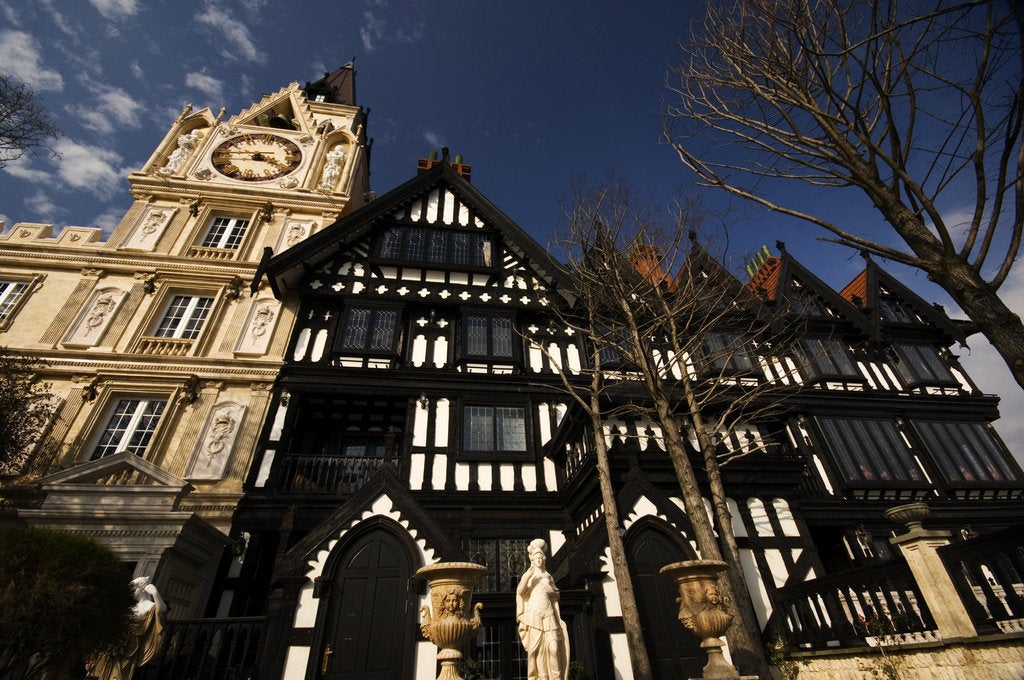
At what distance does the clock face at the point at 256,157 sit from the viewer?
789 inches

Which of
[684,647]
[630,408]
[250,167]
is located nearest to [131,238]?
[250,167]

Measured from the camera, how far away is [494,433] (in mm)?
13500

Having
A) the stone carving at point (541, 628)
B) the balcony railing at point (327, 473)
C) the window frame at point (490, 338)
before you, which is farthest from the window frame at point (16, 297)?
the stone carving at point (541, 628)

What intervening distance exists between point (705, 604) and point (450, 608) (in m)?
3.88

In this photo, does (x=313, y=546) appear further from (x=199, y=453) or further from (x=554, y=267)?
(x=554, y=267)

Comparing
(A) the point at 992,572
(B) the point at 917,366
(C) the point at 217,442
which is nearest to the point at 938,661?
(A) the point at 992,572

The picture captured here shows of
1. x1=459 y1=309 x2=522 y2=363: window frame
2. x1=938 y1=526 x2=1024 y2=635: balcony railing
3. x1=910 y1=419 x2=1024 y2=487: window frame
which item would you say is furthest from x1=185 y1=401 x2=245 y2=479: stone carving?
x1=910 y1=419 x2=1024 y2=487: window frame

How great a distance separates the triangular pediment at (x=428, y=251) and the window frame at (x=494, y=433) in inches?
169

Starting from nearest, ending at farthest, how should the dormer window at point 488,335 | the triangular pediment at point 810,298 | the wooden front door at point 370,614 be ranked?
the wooden front door at point 370,614 < the dormer window at point 488,335 < the triangular pediment at point 810,298

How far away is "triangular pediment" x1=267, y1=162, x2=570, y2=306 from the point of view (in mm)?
16000

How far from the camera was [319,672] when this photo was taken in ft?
26.6

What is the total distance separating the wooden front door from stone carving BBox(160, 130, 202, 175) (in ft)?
58.6

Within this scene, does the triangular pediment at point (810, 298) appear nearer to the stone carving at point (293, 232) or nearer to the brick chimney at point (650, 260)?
the brick chimney at point (650, 260)

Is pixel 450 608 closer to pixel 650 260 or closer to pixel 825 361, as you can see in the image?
pixel 650 260
